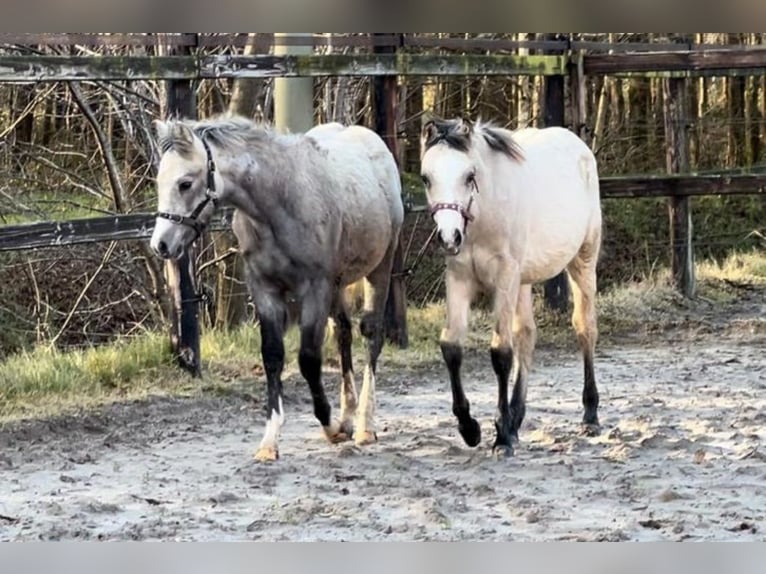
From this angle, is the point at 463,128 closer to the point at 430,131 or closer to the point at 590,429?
the point at 430,131

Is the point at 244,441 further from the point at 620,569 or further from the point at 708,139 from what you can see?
the point at 708,139

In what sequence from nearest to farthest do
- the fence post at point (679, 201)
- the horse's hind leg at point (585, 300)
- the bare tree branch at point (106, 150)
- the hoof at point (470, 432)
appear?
the hoof at point (470, 432) < the horse's hind leg at point (585, 300) < the bare tree branch at point (106, 150) < the fence post at point (679, 201)

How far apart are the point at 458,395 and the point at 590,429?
88cm

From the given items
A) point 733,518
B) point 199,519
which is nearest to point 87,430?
point 199,519

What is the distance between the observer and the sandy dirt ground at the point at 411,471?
386 centimetres

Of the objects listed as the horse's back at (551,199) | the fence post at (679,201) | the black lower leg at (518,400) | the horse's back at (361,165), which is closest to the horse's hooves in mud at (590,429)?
the black lower leg at (518,400)

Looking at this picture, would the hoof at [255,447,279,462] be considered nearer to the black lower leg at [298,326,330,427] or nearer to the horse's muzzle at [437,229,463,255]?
the black lower leg at [298,326,330,427]

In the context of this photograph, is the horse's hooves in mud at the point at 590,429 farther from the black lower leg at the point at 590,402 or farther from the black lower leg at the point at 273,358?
the black lower leg at the point at 273,358

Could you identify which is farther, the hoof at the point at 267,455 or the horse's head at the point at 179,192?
the hoof at the point at 267,455

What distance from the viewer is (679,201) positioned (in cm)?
972

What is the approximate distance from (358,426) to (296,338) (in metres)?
2.12

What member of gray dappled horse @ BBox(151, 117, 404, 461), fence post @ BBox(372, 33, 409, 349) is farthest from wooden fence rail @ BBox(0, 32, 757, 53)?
gray dappled horse @ BBox(151, 117, 404, 461)

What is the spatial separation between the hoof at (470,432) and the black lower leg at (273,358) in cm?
85

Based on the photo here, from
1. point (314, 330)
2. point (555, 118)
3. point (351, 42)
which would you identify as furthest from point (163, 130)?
point (555, 118)
